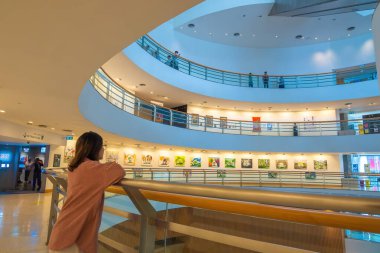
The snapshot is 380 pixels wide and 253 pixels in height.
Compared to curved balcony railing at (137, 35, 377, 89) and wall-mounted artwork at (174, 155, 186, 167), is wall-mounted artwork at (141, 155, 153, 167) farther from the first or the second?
curved balcony railing at (137, 35, 377, 89)

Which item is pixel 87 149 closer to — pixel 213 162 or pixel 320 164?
pixel 213 162

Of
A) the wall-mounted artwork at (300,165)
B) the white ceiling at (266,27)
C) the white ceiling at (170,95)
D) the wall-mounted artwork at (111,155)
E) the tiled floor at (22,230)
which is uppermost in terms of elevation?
the white ceiling at (266,27)

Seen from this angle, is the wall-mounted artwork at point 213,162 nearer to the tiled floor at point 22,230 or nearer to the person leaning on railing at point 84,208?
the tiled floor at point 22,230

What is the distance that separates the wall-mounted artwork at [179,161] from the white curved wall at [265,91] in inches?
174

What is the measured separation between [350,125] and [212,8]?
12.1 meters

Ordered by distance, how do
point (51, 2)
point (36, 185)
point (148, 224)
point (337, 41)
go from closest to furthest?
point (148, 224)
point (51, 2)
point (36, 185)
point (337, 41)

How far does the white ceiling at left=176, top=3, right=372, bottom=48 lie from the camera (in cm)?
1806

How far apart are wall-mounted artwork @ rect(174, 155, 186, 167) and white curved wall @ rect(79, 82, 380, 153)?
7.01 ft

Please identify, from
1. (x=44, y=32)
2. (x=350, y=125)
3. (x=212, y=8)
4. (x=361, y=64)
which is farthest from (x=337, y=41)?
(x=44, y=32)

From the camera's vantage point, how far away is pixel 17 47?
3.68 metres

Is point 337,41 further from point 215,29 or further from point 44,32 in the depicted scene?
point 44,32

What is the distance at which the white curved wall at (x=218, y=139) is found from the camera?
33.7 ft

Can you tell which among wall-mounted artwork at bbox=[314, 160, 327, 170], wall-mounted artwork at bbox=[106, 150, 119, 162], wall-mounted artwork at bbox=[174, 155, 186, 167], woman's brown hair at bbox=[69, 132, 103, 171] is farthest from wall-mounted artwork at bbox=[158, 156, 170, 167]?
woman's brown hair at bbox=[69, 132, 103, 171]

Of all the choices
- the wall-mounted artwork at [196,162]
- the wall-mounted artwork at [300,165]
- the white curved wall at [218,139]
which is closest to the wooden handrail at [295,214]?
the white curved wall at [218,139]
